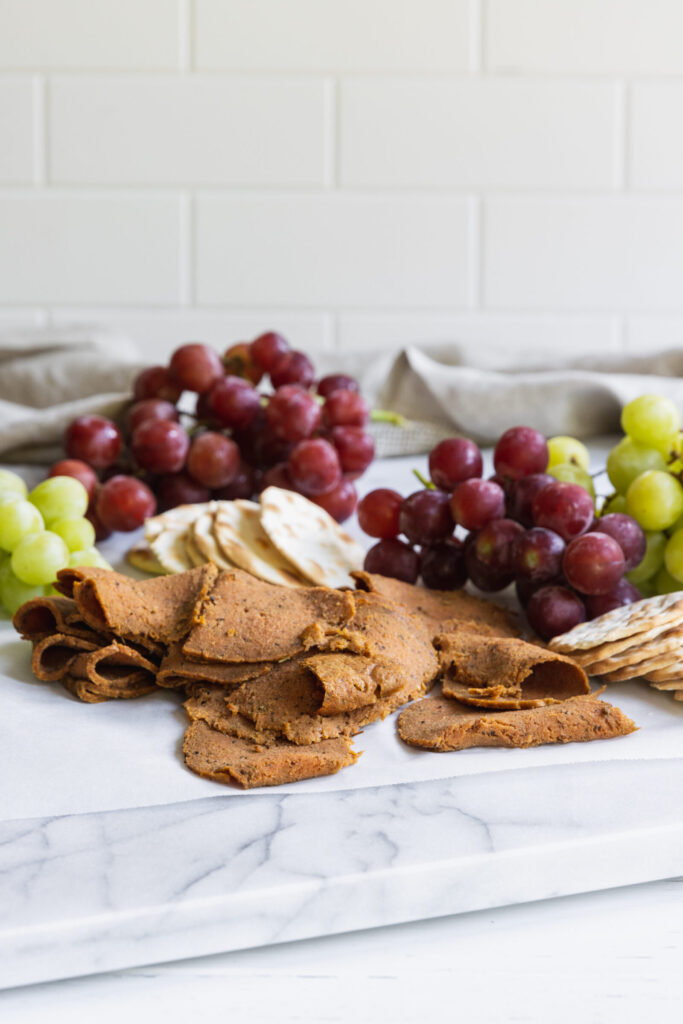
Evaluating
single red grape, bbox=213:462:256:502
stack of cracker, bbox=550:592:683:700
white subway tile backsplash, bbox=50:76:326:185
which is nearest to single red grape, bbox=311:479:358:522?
single red grape, bbox=213:462:256:502

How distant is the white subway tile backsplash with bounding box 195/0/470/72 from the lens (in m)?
2.18

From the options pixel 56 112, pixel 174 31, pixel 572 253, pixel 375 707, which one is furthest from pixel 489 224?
pixel 375 707

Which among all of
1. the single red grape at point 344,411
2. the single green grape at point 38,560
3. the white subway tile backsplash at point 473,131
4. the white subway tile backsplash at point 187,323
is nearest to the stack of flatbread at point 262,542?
the single green grape at point 38,560

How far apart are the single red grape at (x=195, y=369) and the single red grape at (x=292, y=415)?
0.10m

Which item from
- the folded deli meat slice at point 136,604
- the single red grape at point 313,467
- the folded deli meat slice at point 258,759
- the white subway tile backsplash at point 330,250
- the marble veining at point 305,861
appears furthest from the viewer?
the white subway tile backsplash at point 330,250

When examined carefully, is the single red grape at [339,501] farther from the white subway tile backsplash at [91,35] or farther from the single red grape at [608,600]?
the white subway tile backsplash at [91,35]

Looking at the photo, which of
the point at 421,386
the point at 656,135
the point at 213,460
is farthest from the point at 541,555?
the point at 656,135

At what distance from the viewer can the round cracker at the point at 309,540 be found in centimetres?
89

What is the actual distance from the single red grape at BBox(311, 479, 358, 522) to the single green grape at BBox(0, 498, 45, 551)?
0.34 meters

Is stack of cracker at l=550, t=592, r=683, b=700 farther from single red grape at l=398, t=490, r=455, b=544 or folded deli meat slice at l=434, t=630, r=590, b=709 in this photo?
single red grape at l=398, t=490, r=455, b=544

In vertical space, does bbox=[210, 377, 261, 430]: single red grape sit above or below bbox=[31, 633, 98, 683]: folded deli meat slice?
above

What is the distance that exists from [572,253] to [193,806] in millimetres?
2021

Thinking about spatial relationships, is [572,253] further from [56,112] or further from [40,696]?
[40,696]

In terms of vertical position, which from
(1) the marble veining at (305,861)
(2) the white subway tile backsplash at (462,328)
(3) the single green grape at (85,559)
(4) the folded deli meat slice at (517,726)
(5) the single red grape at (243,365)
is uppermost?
(2) the white subway tile backsplash at (462,328)
